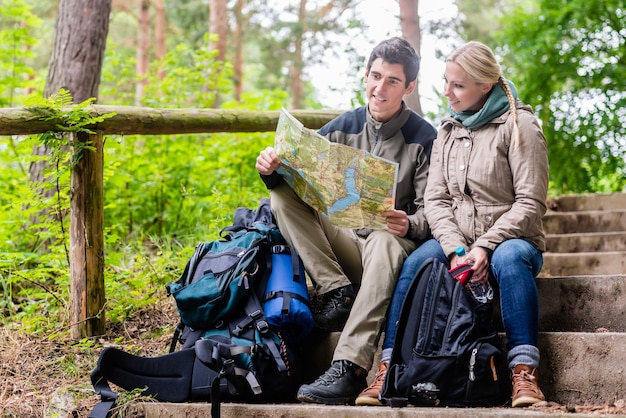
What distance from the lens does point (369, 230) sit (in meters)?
3.42

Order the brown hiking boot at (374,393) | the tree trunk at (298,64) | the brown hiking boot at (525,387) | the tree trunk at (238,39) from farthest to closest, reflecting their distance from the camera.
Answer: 1. the tree trunk at (238,39)
2. the tree trunk at (298,64)
3. the brown hiking boot at (374,393)
4. the brown hiking boot at (525,387)

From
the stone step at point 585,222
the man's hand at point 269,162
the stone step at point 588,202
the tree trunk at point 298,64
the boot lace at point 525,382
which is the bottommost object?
the boot lace at point 525,382

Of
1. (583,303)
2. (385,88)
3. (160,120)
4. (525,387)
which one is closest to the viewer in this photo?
(525,387)

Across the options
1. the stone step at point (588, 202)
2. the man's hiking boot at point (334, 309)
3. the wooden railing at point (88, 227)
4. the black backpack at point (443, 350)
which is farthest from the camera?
the stone step at point (588, 202)

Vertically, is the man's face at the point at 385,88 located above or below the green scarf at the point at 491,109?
above

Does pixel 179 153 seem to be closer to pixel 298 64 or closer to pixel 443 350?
pixel 443 350

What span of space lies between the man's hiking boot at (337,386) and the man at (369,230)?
0.03ft

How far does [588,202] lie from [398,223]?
3.47 meters

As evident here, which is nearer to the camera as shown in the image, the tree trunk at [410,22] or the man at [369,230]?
the man at [369,230]

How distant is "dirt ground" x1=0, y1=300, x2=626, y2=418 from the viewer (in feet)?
10.1

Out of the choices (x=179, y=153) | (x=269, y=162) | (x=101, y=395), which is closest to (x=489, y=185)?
(x=269, y=162)

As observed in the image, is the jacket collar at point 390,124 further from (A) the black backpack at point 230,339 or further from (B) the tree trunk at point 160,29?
(B) the tree trunk at point 160,29

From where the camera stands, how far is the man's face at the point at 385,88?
3.38 meters

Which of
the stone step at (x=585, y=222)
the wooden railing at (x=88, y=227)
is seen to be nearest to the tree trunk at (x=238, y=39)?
the stone step at (x=585, y=222)
